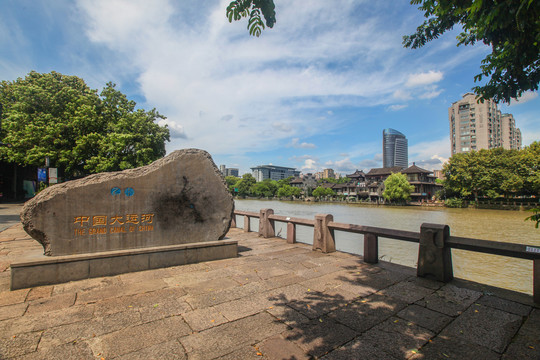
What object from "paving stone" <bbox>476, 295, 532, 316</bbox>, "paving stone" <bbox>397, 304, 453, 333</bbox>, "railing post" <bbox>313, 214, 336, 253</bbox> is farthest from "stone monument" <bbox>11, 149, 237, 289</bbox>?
"paving stone" <bbox>476, 295, 532, 316</bbox>

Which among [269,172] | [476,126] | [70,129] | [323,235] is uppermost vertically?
[476,126]

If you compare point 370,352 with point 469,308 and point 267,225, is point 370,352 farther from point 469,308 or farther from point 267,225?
point 267,225

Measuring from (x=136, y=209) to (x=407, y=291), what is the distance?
510 cm

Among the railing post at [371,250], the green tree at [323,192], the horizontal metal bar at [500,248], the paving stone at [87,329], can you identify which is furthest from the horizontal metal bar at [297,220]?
the green tree at [323,192]

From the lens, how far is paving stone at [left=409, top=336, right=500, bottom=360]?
268 cm

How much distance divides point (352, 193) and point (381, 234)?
73220 mm

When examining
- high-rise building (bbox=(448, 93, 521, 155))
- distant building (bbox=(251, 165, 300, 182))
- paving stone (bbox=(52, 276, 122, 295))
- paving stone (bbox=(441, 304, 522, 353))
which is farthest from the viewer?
distant building (bbox=(251, 165, 300, 182))

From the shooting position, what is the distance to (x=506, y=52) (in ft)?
13.9

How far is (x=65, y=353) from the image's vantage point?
8.73 feet

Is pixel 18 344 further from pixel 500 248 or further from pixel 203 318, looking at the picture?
pixel 500 248

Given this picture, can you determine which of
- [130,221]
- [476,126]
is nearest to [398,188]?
[476,126]

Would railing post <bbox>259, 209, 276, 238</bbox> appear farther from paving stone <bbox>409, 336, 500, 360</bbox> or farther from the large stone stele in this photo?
paving stone <bbox>409, 336, 500, 360</bbox>

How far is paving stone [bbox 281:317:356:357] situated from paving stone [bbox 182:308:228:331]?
2.81 feet

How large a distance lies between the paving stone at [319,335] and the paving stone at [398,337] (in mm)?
251
